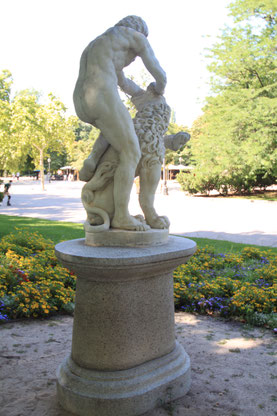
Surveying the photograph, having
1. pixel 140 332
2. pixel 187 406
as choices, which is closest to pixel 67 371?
pixel 140 332

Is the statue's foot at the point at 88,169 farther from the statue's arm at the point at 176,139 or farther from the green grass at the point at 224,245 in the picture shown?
the green grass at the point at 224,245

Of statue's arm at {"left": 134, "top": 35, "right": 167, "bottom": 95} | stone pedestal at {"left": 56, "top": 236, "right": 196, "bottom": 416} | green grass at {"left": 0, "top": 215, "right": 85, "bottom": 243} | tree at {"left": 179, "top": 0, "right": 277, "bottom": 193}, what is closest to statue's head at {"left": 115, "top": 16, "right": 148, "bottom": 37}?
statue's arm at {"left": 134, "top": 35, "right": 167, "bottom": 95}

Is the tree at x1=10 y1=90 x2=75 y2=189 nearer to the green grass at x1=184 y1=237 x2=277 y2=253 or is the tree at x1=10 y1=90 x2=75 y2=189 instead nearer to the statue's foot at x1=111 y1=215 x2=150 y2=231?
the green grass at x1=184 y1=237 x2=277 y2=253

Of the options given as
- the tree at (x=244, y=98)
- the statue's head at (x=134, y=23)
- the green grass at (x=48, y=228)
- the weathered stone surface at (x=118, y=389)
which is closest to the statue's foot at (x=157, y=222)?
the weathered stone surface at (x=118, y=389)

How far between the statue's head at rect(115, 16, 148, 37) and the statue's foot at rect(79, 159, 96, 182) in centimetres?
123

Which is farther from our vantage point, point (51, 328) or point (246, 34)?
point (246, 34)

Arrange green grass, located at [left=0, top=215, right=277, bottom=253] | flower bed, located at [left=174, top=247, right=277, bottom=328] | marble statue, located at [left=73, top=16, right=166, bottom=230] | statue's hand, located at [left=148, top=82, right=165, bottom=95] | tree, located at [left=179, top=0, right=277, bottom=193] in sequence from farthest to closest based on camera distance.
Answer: tree, located at [left=179, top=0, right=277, bottom=193], green grass, located at [left=0, top=215, right=277, bottom=253], flower bed, located at [left=174, top=247, right=277, bottom=328], statue's hand, located at [left=148, top=82, right=165, bottom=95], marble statue, located at [left=73, top=16, right=166, bottom=230]

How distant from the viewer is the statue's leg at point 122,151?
9.59 feet

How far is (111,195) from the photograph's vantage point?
3143 millimetres

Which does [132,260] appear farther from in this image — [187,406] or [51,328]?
[51,328]

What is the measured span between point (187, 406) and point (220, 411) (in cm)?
25

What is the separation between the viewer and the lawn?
4.74 m

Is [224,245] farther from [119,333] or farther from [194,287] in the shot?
[119,333]

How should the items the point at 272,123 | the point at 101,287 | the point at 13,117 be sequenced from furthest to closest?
the point at 13,117 → the point at 272,123 → the point at 101,287
